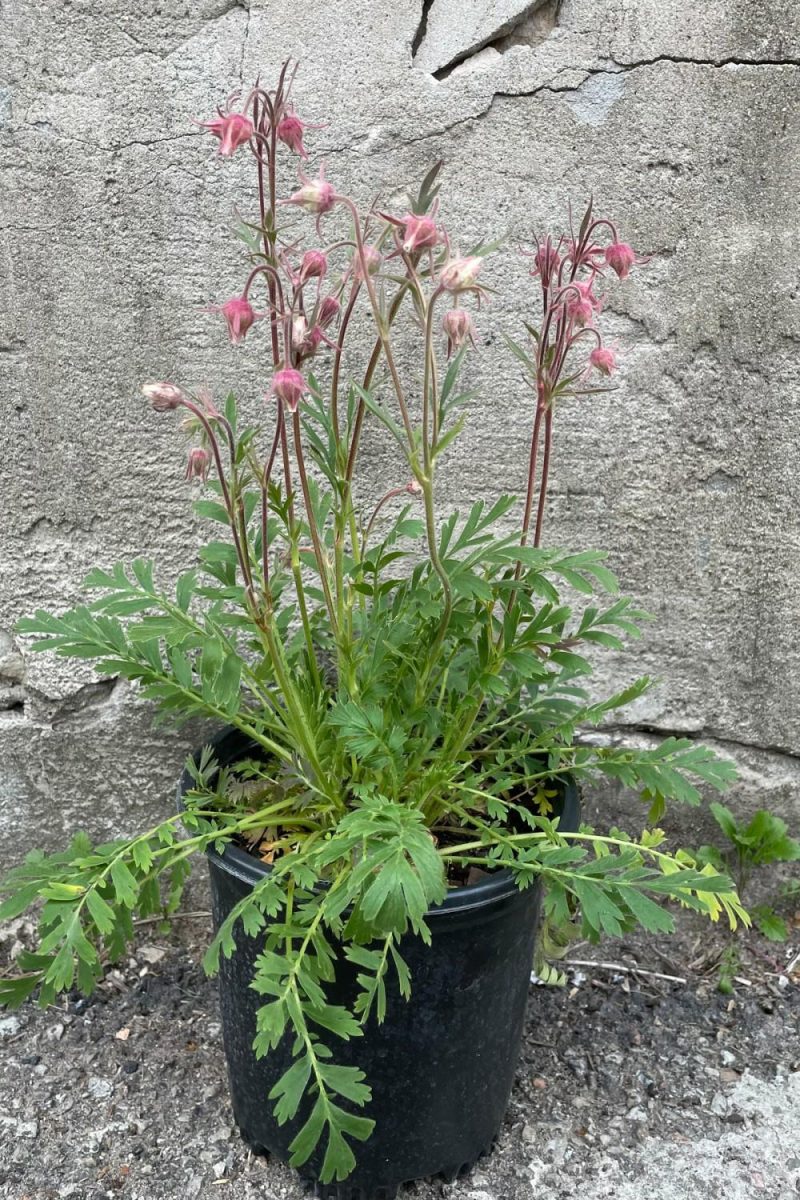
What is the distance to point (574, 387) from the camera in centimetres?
195

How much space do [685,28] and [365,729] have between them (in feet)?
4.37

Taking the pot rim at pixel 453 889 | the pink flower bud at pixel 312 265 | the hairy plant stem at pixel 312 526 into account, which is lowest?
the pot rim at pixel 453 889

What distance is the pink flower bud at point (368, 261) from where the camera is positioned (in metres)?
1.27

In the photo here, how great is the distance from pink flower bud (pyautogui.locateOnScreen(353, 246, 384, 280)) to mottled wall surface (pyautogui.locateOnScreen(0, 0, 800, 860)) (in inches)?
24.9

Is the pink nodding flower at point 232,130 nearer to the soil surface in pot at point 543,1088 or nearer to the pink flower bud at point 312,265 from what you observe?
the pink flower bud at point 312,265

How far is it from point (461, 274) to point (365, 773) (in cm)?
85

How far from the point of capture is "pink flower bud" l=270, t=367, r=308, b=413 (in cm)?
128

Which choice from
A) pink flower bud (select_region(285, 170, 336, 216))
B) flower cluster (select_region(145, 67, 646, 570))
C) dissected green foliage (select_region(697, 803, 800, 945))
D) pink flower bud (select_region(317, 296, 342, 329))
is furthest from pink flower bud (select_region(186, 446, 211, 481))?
dissected green foliage (select_region(697, 803, 800, 945))

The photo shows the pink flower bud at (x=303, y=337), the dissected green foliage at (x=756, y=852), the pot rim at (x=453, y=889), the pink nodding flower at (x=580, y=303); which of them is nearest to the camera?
the pink flower bud at (x=303, y=337)

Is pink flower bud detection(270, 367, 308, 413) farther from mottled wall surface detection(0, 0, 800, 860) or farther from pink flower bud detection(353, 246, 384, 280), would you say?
mottled wall surface detection(0, 0, 800, 860)

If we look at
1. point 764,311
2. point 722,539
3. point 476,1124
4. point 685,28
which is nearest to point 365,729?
point 476,1124

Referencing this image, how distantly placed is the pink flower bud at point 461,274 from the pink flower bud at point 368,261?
0.11 metres

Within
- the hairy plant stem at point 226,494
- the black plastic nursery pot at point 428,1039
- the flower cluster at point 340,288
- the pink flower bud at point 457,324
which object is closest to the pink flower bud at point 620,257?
the flower cluster at point 340,288

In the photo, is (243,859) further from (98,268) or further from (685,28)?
(685,28)
